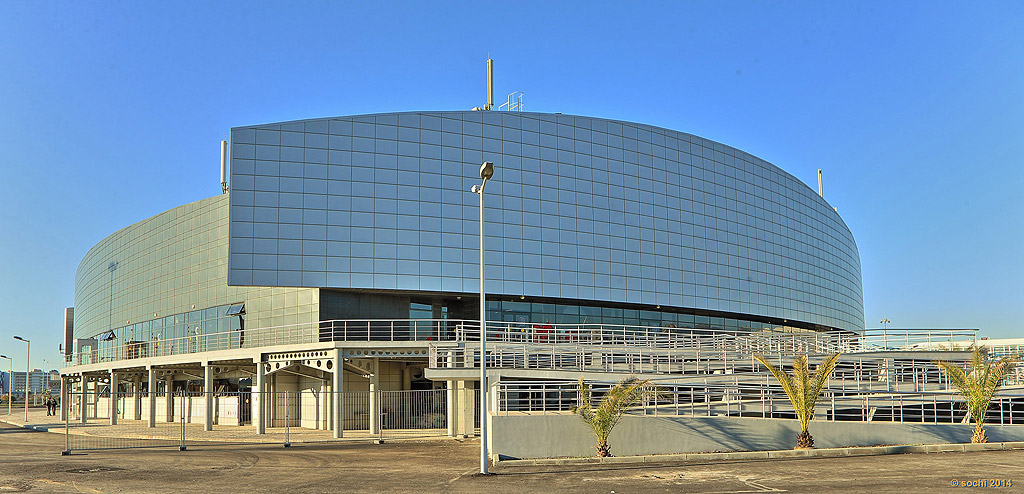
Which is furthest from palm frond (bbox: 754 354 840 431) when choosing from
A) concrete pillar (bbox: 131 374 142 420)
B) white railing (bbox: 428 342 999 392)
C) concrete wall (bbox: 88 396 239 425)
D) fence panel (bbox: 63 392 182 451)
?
concrete pillar (bbox: 131 374 142 420)

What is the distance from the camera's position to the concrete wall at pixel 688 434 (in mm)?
22391

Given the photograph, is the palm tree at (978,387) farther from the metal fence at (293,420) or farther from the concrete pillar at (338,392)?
the concrete pillar at (338,392)

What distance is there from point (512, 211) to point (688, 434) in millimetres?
27166

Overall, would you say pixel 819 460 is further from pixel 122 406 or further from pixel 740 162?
pixel 122 406

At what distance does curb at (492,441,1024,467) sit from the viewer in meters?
21.2

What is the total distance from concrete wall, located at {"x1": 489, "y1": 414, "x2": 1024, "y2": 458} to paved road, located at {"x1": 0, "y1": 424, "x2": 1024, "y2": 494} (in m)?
1.63

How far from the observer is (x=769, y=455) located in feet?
72.2

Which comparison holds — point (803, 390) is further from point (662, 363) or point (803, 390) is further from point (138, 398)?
point (138, 398)

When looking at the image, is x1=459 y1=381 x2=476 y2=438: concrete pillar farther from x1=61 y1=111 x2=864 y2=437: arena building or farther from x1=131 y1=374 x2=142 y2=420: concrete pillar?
x1=131 y1=374 x2=142 y2=420: concrete pillar

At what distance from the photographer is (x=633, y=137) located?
54562 millimetres

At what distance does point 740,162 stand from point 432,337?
94.5ft

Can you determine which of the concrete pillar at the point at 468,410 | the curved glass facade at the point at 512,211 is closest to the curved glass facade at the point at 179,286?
the curved glass facade at the point at 512,211

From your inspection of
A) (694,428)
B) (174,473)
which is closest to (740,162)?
(694,428)

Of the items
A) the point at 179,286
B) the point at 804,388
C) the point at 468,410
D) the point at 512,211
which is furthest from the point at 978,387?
the point at 179,286
